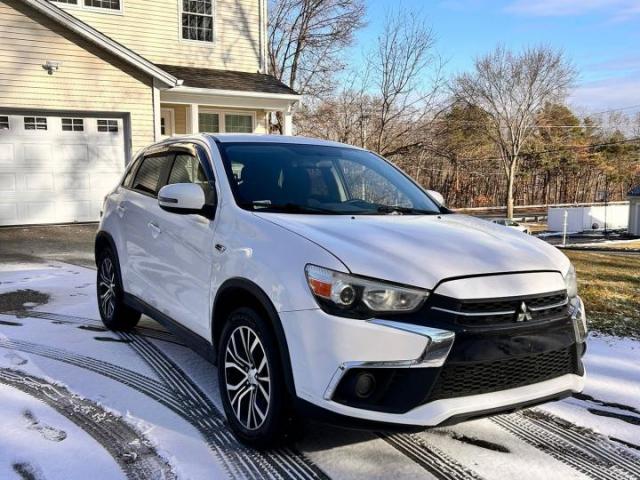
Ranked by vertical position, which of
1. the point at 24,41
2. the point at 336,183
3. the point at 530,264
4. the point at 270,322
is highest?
the point at 24,41

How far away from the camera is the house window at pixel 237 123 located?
57.9 feet

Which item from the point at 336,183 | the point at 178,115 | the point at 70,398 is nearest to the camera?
the point at 70,398

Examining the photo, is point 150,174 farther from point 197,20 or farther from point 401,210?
point 197,20

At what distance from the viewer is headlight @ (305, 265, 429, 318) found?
9.20 feet

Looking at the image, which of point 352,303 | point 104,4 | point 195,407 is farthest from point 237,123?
point 352,303

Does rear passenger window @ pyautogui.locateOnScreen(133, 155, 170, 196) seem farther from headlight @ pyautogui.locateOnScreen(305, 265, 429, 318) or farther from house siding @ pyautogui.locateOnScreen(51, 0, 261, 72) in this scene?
house siding @ pyautogui.locateOnScreen(51, 0, 261, 72)

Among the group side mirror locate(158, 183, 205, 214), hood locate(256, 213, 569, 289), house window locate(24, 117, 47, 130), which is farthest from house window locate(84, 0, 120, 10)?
hood locate(256, 213, 569, 289)

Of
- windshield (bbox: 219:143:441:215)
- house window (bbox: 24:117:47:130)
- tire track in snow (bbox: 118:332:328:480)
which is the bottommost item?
tire track in snow (bbox: 118:332:328:480)

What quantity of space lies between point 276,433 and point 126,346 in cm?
249

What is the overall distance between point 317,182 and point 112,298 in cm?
252

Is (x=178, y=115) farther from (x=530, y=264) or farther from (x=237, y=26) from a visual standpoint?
(x=530, y=264)

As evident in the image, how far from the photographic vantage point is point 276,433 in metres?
3.13

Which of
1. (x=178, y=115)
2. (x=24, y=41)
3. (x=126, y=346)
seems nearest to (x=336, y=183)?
(x=126, y=346)

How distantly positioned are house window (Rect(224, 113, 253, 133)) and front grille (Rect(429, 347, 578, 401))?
15517 mm
